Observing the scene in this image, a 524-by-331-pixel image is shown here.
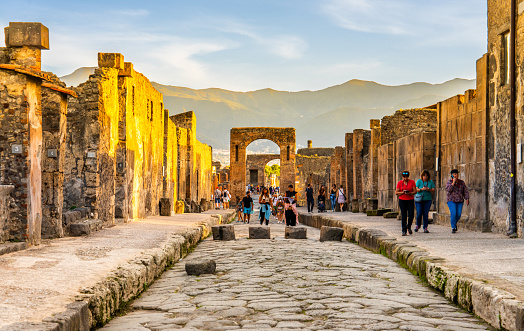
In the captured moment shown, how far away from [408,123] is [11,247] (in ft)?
64.6

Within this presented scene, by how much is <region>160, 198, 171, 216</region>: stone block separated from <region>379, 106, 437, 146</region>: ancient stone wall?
919 cm

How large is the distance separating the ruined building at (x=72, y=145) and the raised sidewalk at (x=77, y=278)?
2.79 feet

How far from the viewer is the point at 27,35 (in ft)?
36.1

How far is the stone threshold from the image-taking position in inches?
332

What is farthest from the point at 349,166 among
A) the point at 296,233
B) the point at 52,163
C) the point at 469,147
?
the point at 52,163

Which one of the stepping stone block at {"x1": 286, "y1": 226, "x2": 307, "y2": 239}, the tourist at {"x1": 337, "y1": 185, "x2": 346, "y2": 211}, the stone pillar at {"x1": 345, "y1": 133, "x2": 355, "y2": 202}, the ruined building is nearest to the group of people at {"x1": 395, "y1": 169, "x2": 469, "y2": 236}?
the stepping stone block at {"x1": 286, "y1": 226, "x2": 307, "y2": 239}

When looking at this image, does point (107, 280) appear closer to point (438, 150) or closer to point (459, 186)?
point (459, 186)

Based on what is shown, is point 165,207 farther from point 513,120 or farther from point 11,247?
point 11,247

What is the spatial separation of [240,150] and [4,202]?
40347 mm

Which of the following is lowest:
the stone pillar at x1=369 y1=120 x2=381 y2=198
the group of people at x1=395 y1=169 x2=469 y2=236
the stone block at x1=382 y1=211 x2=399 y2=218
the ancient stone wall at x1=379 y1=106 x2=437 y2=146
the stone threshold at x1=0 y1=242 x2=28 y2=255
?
the stone block at x1=382 y1=211 x2=399 y2=218

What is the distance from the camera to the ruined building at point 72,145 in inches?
381

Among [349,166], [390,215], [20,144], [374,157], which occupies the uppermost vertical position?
[374,157]

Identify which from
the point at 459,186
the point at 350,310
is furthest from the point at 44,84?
the point at 459,186

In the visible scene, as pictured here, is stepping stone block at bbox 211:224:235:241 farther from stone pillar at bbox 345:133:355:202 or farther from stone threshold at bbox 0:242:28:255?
stone pillar at bbox 345:133:355:202
